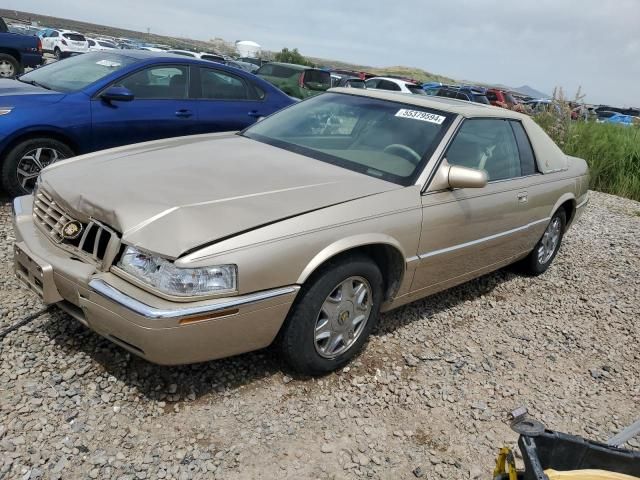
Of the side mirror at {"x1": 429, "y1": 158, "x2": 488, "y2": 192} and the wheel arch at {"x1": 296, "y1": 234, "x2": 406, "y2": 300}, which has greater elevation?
the side mirror at {"x1": 429, "y1": 158, "x2": 488, "y2": 192}

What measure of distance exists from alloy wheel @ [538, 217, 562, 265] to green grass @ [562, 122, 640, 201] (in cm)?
543

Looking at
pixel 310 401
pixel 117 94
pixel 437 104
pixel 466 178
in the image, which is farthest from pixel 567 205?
pixel 117 94

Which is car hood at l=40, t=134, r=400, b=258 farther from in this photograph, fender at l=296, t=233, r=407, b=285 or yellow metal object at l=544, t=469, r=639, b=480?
yellow metal object at l=544, t=469, r=639, b=480

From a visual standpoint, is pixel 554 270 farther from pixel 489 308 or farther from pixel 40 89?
pixel 40 89

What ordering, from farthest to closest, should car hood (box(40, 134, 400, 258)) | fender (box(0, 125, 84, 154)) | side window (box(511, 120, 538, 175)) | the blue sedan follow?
the blue sedan
fender (box(0, 125, 84, 154))
side window (box(511, 120, 538, 175))
car hood (box(40, 134, 400, 258))

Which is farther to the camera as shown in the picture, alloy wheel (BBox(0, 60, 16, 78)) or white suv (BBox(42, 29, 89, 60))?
white suv (BBox(42, 29, 89, 60))

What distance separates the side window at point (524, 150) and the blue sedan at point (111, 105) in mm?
3217

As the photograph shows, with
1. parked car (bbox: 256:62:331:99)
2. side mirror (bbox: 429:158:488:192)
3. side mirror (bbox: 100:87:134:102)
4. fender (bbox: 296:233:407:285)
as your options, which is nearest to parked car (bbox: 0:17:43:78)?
parked car (bbox: 256:62:331:99)

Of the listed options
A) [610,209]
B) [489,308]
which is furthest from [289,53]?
[489,308]

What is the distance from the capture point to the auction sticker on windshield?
3.62 meters

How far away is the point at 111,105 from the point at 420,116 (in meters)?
3.22

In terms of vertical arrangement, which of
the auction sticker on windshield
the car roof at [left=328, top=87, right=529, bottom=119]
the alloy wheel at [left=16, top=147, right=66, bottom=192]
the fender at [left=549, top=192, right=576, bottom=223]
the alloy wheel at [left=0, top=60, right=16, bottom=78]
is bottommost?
the alloy wheel at [left=0, top=60, right=16, bottom=78]

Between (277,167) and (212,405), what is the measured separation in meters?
1.42

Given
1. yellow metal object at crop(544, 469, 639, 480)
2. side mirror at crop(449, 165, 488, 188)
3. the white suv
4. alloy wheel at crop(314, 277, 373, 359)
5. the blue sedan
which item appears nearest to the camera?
yellow metal object at crop(544, 469, 639, 480)
